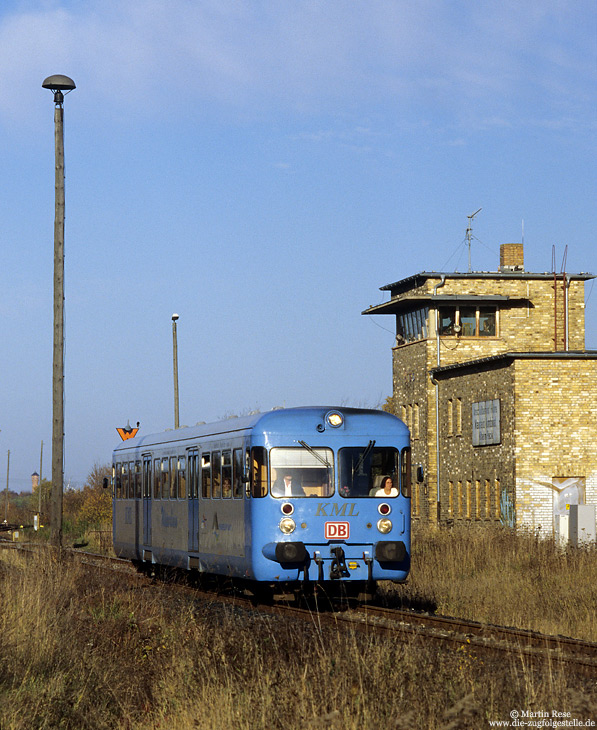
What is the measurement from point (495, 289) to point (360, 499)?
1223 inches

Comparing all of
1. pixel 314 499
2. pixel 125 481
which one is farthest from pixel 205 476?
pixel 125 481

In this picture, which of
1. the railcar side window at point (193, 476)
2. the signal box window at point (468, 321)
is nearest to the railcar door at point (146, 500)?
the railcar side window at point (193, 476)

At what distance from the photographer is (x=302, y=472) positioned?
15.8 meters

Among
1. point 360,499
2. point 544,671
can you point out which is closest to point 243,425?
point 360,499

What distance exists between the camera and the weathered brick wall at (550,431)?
35.6 meters

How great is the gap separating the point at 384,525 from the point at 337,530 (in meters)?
0.73

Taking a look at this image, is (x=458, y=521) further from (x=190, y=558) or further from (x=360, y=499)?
(x=360, y=499)

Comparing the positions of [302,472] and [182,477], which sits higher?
[302,472]

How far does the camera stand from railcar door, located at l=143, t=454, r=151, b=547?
22281 mm

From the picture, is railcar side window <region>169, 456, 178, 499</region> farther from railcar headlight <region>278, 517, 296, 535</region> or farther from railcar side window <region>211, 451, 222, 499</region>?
railcar headlight <region>278, 517, 296, 535</region>

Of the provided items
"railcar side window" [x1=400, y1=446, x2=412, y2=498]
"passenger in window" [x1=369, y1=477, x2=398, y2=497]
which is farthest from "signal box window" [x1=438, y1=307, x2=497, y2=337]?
"passenger in window" [x1=369, y1=477, x2=398, y2=497]

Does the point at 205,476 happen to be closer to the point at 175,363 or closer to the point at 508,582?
the point at 508,582

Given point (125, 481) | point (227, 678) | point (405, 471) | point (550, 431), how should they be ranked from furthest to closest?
point (550, 431) → point (125, 481) → point (405, 471) → point (227, 678)

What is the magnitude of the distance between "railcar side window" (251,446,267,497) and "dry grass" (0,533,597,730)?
2.59 metres
